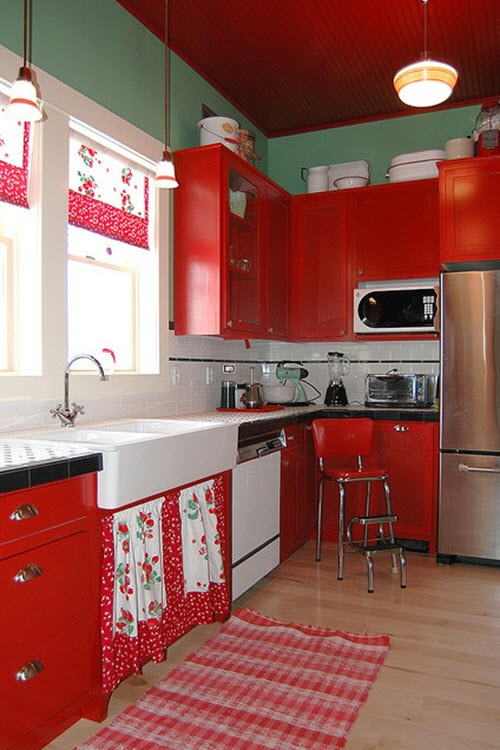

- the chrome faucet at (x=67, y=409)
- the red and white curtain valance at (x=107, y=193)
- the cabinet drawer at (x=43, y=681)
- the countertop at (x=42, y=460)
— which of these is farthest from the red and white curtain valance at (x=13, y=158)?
the cabinet drawer at (x=43, y=681)

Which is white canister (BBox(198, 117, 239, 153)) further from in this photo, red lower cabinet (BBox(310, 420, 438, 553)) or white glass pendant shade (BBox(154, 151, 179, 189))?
red lower cabinet (BBox(310, 420, 438, 553))

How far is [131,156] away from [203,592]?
217 centimetres

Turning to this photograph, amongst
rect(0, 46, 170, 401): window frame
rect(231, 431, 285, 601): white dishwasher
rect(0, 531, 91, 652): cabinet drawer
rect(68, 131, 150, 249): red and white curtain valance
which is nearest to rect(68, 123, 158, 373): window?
rect(68, 131, 150, 249): red and white curtain valance

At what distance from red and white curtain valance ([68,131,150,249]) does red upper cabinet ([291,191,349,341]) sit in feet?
4.70

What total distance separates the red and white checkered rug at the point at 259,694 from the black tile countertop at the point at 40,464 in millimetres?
853

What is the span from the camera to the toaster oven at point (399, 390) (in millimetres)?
A: 4086

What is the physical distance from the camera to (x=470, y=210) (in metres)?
3.67

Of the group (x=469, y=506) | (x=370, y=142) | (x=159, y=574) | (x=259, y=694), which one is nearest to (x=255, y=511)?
(x=159, y=574)

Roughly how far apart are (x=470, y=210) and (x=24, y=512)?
3.14 metres

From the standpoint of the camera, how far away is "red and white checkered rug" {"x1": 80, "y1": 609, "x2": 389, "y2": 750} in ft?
6.19

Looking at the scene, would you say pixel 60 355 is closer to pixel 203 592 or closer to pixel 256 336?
pixel 203 592

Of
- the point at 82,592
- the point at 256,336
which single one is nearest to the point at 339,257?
the point at 256,336

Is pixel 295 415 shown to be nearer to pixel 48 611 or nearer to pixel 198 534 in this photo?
pixel 198 534

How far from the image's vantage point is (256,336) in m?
3.79
